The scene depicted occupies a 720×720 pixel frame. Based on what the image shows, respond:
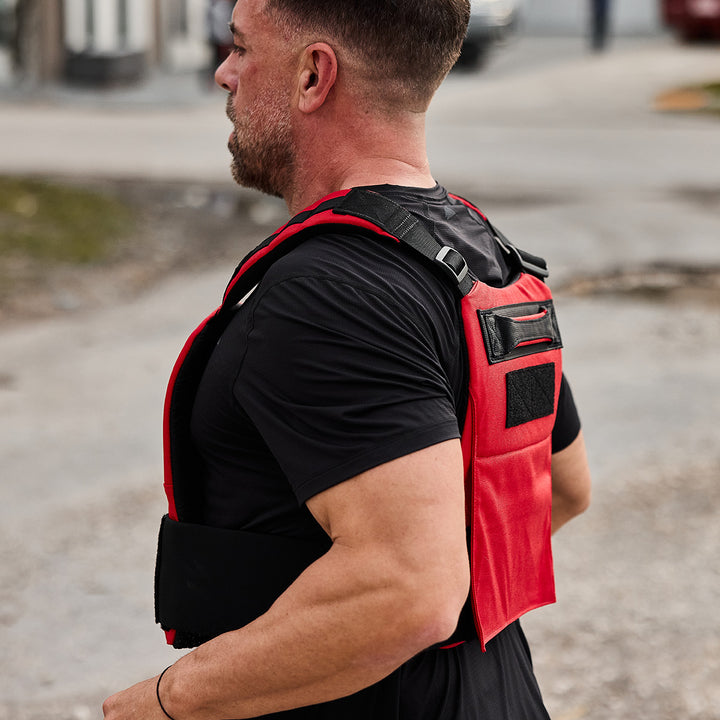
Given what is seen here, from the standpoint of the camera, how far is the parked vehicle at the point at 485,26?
22109 millimetres

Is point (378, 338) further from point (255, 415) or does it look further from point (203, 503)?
point (203, 503)

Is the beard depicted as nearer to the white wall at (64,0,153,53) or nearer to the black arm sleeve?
the black arm sleeve

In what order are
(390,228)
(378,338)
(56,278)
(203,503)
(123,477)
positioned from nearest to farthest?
(378,338) < (390,228) < (203,503) < (123,477) < (56,278)

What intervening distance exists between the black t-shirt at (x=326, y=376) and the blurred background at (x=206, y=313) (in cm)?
246

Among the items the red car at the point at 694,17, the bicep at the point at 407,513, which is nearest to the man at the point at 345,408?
the bicep at the point at 407,513

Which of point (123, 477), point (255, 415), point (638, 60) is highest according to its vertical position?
point (255, 415)

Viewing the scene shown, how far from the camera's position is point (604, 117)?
17328 mm

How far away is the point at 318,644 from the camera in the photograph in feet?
4.78

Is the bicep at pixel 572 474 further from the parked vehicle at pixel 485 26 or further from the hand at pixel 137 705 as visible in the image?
the parked vehicle at pixel 485 26

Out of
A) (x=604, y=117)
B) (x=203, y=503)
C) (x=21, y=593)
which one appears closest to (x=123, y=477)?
(x=21, y=593)

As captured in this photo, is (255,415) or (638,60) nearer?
(255,415)

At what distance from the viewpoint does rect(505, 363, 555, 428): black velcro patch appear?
5.54 feet

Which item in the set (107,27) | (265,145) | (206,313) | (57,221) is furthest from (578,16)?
(265,145)

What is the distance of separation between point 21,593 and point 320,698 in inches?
125
